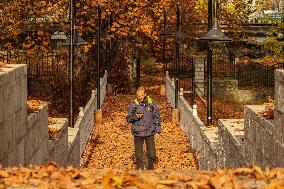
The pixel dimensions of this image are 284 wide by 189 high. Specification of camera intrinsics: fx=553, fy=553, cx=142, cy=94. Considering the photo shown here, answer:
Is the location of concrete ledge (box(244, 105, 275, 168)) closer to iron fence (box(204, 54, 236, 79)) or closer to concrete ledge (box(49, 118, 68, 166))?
concrete ledge (box(49, 118, 68, 166))

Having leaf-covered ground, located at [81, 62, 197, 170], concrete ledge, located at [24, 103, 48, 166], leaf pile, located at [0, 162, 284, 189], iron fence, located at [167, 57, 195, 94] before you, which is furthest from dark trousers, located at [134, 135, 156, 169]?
iron fence, located at [167, 57, 195, 94]

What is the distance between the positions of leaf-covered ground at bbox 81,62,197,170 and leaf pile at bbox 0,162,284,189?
8.48 m

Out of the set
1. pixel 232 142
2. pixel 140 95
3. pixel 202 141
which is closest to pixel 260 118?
pixel 232 142

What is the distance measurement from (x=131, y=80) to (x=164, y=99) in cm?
467

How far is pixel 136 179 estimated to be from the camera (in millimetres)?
4789

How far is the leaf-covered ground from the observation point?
47.2 feet

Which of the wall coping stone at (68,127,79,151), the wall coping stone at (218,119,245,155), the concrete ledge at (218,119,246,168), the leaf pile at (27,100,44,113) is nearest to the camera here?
the leaf pile at (27,100,44,113)

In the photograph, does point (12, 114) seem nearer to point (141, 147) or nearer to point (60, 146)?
point (60, 146)

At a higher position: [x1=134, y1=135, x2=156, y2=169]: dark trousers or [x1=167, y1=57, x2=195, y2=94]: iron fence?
[x1=167, y1=57, x2=195, y2=94]: iron fence

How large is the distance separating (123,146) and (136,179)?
38.8 ft

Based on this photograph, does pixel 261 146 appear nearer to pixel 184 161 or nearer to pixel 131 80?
pixel 184 161

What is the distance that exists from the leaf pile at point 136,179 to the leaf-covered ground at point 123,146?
8482 mm

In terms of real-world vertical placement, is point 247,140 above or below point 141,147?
above

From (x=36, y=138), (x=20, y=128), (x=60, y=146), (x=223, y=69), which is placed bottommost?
(x=60, y=146)
